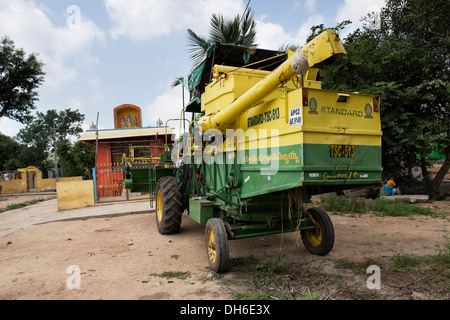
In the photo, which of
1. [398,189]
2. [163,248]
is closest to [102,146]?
[163,248]

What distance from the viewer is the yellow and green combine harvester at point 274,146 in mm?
3441

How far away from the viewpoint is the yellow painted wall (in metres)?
11.5

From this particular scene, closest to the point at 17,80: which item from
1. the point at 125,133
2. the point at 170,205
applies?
the point at 125,133

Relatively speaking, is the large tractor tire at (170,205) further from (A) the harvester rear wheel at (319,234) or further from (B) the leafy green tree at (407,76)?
(B) the leafy green tree at (407,76)

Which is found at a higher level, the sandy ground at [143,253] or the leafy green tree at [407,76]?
the leafy green tree at [407,76]

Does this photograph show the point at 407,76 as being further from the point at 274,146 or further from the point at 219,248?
the point at 219,248

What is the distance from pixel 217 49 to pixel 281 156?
291 centimetres

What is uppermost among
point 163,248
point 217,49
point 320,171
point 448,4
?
point 448,4

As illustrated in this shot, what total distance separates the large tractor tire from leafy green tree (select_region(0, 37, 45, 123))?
78.8ft

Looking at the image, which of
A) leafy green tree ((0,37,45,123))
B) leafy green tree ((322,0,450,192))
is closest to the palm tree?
leafy green tree ((322,0,450,192))

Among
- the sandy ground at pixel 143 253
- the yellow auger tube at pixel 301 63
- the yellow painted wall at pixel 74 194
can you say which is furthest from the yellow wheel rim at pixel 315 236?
the yellow painted wall at pixel 74 194

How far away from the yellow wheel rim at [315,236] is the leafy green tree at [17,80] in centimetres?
2689

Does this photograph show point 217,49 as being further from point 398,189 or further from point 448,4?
point 448,4

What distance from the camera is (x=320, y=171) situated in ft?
11.4
